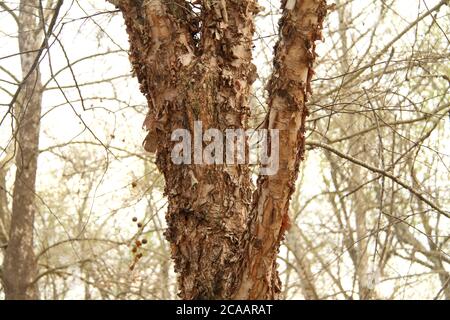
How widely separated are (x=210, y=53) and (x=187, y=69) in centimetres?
12

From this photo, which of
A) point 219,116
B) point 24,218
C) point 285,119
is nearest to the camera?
point 285,119

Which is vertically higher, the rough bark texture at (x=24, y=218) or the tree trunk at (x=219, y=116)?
the rough bark texture at (x=24, y=218)

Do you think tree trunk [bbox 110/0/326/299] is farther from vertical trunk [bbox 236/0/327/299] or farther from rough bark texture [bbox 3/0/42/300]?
rough bark texture [bbox 3/0/42/300]

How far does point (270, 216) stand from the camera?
2.58 meters

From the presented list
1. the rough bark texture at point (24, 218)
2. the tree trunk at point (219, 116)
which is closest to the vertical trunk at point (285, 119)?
the tree trunk at point (219, 116)

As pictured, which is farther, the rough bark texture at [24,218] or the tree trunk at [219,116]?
the rough bark texture at [24,218]

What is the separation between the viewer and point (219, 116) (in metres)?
2.81

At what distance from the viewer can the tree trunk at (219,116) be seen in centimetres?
Result: 256

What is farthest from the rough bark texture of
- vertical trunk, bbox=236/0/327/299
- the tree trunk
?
vertical trunk, bbox=236/0/327/299

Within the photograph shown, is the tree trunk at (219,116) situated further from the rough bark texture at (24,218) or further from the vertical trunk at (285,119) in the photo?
the rough bark texture at (24,218)

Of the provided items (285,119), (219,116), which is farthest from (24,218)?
(285,119)

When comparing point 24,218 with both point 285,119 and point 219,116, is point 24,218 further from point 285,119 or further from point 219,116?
point 285,119

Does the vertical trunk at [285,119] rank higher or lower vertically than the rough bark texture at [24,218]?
lower
